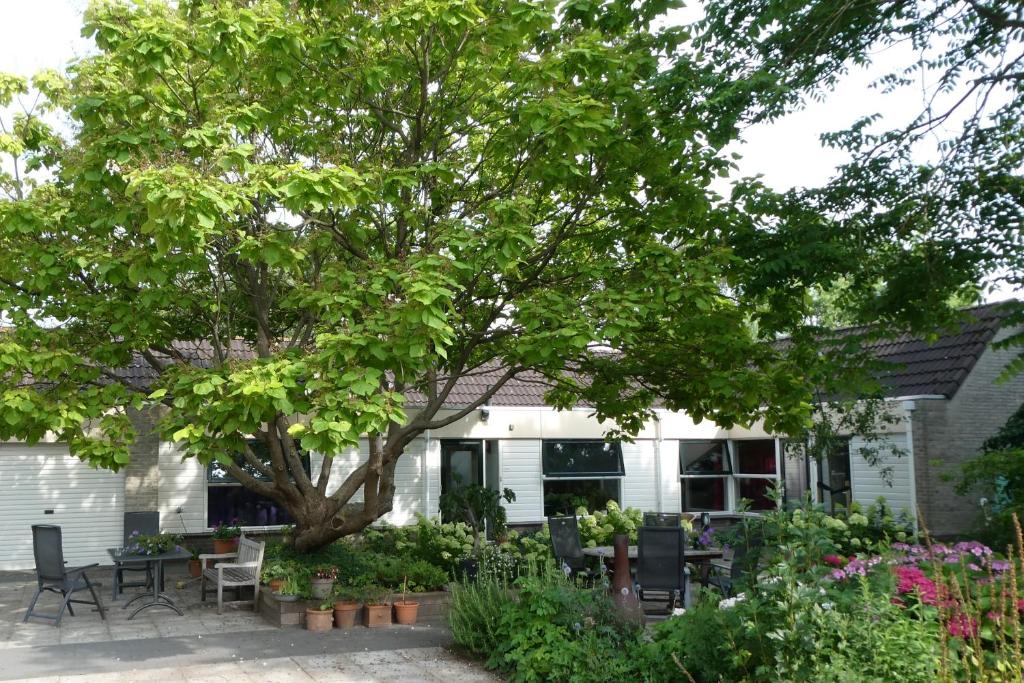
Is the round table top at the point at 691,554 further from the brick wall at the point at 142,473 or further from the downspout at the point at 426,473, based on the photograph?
the brick wall at the point at 142,473

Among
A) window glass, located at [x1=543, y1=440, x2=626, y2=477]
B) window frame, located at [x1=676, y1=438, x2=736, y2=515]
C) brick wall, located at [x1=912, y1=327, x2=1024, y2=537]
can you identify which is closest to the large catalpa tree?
brick wall, located at [x1=912, y1=327, x2=1024, y2=537]

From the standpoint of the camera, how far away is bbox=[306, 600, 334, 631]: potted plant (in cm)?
1075

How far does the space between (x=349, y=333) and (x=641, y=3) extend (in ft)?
16.8

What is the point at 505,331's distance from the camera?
36.8 ft

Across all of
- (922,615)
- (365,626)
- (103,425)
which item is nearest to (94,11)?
(103,425)

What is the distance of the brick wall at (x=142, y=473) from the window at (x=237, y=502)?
3.23 ft

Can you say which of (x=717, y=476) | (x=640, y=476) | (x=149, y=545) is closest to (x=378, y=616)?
(x=149, y=545)

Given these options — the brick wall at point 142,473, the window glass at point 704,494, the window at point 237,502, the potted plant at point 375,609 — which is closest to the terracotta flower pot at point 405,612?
the potted plant at point 375,609

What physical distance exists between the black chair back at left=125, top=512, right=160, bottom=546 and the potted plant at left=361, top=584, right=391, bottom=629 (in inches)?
239

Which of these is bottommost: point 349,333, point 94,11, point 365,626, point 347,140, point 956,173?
point 365,626

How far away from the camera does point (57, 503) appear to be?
55.8 ft

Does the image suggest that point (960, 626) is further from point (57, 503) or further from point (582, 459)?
point (582, 459)

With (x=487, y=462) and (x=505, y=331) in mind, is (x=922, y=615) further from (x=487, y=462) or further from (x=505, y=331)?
(x=487, y=462)

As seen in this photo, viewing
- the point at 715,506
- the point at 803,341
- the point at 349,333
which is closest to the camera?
the point at 349,333
